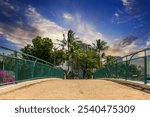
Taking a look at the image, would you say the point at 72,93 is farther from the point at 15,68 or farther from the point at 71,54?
the point at 71,54

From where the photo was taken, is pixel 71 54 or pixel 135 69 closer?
pixel 135 69

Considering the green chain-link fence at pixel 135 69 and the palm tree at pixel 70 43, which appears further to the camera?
the palm tree at pixel 70 43

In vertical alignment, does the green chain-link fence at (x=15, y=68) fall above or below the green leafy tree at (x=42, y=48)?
below

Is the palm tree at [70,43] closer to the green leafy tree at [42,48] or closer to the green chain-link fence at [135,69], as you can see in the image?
the green leafy tree at [42,48]

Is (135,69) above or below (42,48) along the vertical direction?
below

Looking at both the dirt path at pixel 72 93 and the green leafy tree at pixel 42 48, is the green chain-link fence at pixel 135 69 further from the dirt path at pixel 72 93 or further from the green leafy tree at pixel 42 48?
the green leafy tree at pixel 42 48

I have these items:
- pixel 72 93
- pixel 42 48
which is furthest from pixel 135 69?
pixel 42 48

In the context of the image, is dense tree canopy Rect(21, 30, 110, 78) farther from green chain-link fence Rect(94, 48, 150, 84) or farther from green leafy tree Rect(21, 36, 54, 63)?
green chain-link fence Rect(94, 48, 150, 84)

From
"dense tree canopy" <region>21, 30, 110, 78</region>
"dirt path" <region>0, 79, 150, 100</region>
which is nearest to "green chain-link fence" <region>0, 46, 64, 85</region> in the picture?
"dirt path" <region>0, 79, 150, 100</region>

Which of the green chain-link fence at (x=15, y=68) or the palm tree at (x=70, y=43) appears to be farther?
the palm tree at (x=70, y=43)

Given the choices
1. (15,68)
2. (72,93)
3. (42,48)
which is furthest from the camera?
(42,48)

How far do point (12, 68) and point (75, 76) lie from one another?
6776 centimetres

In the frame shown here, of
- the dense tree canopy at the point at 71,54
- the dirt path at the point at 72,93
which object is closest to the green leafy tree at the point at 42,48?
the dense tree canopy at the point at 71,54

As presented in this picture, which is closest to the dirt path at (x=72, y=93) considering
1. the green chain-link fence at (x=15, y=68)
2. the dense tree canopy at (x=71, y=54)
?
the green chain-link fence at (x=15, y=68)
